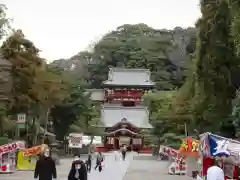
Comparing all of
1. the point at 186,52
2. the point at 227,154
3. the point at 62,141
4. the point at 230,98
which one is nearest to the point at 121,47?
the point at 186,52

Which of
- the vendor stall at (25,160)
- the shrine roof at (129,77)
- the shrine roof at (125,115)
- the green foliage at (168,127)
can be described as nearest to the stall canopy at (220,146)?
the vendor stall at (25,160)

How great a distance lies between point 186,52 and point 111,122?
21238 millimetres

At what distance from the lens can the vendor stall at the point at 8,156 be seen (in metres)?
26.0

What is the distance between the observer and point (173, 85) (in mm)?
95375

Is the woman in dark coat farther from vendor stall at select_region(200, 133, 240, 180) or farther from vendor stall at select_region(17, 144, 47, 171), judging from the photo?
vendor stall at select_region(17, 144, 47, 171)

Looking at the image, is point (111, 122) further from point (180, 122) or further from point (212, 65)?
point (212, 65)

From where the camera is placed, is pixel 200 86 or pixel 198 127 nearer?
pixel 200 86

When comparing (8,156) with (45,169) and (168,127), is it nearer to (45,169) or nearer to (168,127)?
(45,169)

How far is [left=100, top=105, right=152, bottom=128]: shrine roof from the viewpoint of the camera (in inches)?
3238

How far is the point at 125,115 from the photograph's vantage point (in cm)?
8500

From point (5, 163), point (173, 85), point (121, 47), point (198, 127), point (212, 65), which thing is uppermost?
point (121, 47)

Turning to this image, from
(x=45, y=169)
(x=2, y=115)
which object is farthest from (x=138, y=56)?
(x=45, y=169)

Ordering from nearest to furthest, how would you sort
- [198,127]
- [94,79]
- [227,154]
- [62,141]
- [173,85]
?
[227,154]
[198,127]
[62,141]
[173,85]
[94,79]

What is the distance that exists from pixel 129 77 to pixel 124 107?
764 centimetres
